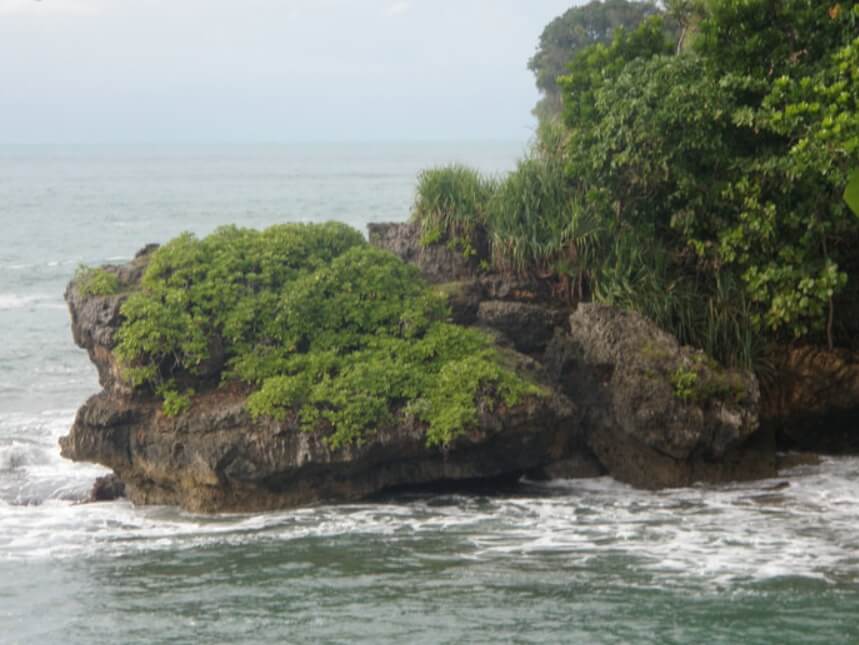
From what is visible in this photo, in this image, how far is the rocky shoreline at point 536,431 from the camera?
1299 cm

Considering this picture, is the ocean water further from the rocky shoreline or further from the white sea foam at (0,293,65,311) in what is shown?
the white sea foam at (0,293,65,311)

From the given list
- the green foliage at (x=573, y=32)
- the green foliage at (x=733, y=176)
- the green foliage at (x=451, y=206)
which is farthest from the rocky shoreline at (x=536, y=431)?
the green foliage at (x=573, y=32)

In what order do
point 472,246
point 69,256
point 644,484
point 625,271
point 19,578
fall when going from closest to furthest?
1. point 19,578
2. point 644,484
3. point 625,271
4. point 472,246
5. point 69,256

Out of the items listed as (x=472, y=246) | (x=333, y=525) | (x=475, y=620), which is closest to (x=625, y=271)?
(x=472, y=246)

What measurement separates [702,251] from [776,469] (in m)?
2.58

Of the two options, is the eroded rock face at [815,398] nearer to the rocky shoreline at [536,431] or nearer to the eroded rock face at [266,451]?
the rocky shoreline at [536,431]

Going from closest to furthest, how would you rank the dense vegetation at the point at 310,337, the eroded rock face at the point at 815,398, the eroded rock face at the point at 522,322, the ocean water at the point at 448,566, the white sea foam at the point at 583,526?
the ocean water at the point at 448,566
the white sea foam at the point at 583,526
the dense vegetation at the point at 310,337
the eroded rock face at the point at 815,398
the eroded rock face at the point at 522,322

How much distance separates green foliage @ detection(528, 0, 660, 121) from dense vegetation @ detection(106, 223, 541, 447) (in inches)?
1240

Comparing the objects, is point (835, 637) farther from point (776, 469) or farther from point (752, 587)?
point (776, 469)

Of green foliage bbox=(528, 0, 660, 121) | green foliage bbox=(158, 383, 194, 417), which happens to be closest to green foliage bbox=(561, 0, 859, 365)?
green foliage bbox=(158, 383, 194, 417)

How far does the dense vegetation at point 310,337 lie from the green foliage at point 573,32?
103 feet

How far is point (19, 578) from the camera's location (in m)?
11.4

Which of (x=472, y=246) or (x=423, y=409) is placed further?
(x=472, y=246)

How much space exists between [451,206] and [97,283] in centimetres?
450
